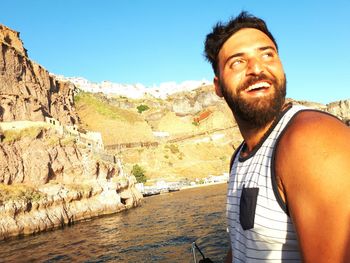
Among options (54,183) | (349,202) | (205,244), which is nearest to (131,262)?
(205,244)

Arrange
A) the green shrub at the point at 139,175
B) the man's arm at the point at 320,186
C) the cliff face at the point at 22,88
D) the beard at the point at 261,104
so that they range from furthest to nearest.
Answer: the green shrub at the point at 139,175, the cliff face at the point at 22,88, the beard at the point at 261,104, the man's arm at the point at 320,186

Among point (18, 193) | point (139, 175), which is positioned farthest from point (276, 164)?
point (139, 175)

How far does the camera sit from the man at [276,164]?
1539 millimetres

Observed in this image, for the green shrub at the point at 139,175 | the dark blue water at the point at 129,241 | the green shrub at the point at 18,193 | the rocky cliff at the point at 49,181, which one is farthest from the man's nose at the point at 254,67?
the green shrub at the point at 139,175

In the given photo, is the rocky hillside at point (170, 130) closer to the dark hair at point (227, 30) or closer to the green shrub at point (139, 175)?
the green shrub at point (139, 175)

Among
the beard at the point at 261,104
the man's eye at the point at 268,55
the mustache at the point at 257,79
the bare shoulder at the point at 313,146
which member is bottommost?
the bare shoulder at the point at 313,146

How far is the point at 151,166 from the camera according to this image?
8812 cm

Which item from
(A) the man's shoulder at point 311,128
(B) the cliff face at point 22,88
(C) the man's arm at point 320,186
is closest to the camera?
(C) the man's arm at point 320,186

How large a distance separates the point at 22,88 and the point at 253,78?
7285 centimetres

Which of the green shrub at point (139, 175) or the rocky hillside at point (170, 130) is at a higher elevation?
the rocky hillside at point (170, 130)

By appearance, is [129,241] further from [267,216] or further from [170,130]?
[170,130]

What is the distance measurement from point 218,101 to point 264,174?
5654 inches

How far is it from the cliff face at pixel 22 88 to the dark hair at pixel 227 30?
53755mm

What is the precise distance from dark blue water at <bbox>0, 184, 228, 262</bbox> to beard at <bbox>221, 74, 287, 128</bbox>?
1436 cm
